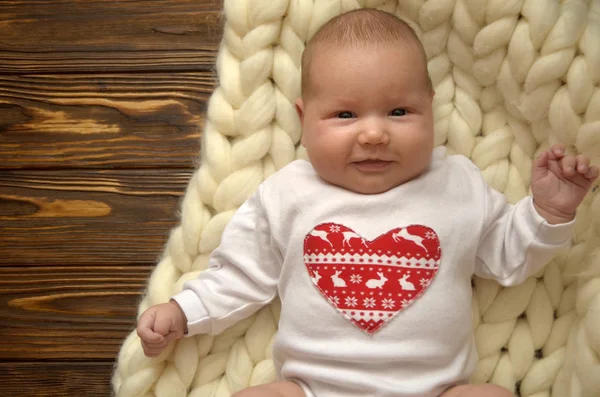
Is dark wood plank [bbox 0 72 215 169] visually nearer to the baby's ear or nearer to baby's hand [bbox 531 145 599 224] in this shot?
the baby's ear

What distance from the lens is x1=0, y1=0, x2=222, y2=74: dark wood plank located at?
1.11 meters

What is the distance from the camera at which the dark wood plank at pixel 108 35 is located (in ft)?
3.65

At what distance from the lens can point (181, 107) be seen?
1.10 metres

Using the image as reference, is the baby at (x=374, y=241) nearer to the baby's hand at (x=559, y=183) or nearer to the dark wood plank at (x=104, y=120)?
the baby's hand at (x=559, y=183)

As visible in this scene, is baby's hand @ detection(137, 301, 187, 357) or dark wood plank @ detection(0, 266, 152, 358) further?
dark wood plank @ detection(0, 266, 152, 358)

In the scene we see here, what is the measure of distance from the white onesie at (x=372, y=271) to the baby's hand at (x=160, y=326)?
1 centimetres

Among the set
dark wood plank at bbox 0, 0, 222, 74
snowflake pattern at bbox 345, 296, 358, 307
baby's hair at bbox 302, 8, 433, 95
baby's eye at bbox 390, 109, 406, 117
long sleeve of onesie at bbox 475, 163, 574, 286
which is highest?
baby's hair at bbox 302, 8, 433, 95

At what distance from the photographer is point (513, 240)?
34.6 inches

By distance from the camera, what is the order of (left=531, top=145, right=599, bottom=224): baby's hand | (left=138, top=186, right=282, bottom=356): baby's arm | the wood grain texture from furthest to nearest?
1. the wood grain texture
2. (left=138, top=186, right=282, bottom=356): baby's arm
3. (left=531, top=145, right=599, bottom=224): baby's hand

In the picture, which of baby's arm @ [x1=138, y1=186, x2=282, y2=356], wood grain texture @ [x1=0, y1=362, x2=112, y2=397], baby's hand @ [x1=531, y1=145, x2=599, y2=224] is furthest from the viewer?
wood grain texture @ [x1=0, y1=362, x2=112, y2=397]

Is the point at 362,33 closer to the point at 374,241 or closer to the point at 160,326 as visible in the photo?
the point at 374,241

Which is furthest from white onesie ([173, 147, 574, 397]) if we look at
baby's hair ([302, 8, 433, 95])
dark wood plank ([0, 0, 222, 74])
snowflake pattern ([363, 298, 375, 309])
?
dark wood plank ([0, 0, 222, 74])

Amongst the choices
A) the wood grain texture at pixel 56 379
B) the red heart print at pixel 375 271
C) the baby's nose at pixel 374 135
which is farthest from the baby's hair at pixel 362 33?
the wood grain texture at pixel 56 379

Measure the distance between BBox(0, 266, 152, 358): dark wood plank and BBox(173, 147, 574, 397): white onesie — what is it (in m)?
0.20
